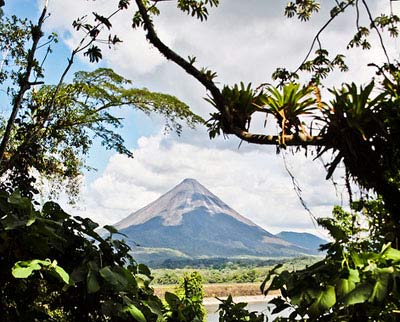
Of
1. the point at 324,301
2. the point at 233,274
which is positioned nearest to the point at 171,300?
the point at 324,301

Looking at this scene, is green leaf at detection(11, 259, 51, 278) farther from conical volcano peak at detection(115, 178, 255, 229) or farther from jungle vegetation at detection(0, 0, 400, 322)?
conical volcano peak at detection(115, 178, 255, 229)

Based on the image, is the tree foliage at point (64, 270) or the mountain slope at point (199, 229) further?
the mountain slope at point (199, 229)

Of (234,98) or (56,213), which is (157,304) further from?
(234,98)

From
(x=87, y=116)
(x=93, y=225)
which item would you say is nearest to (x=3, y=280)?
(x=93, y=225)

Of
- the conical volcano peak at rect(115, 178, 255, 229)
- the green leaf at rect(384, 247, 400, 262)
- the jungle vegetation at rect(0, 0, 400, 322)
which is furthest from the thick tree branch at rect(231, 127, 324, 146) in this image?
the conical volcano peak at rect(115, 178, 255, 229)

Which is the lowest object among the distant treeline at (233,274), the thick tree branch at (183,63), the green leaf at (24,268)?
the distant treeline at (233,274)

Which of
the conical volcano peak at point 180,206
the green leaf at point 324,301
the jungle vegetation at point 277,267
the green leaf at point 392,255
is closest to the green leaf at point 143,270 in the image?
the jungle vegetation at point 277,267

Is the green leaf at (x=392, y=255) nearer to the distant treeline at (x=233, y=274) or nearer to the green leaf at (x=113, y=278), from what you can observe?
the distant treeline at (x=233, y=274)
